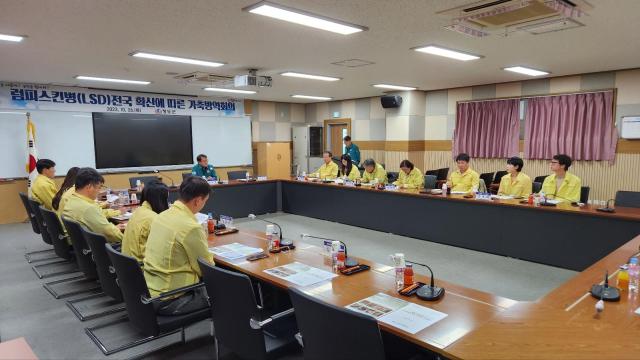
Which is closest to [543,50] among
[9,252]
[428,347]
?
[428,347]

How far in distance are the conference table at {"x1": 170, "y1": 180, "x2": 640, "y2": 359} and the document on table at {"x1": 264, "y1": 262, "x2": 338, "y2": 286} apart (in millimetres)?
52

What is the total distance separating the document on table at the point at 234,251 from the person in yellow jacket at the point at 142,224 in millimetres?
482

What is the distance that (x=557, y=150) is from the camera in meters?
7.19

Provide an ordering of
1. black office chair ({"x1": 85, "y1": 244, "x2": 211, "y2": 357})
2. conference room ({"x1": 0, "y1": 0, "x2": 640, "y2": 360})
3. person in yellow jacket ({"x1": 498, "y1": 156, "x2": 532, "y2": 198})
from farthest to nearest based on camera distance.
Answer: person in yellow jacket ({"x1": 498, "y1": 156, "x2": 532, "y2": 198}), black office chair ({"x1": 85, "y1": 244, "x2": 211, "y2": 357}), conference room ({"x1": 0, "y1": 0, "x2": 640, "y2": 360})

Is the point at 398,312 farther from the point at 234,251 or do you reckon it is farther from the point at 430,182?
the point at 430,182

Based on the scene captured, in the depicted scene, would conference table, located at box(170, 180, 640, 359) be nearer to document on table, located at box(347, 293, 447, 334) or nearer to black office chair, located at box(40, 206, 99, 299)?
document on table, located at box(347, 293, 447, 334)

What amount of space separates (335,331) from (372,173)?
599 centimetres

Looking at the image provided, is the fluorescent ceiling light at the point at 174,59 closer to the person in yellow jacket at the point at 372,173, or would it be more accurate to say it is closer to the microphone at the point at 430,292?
the person in yellow jacket at the point at 372,173

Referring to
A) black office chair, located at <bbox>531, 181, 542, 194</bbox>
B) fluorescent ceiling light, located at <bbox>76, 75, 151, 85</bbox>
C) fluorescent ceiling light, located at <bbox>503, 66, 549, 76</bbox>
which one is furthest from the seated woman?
fluorescent ceiling light, located at <bbox>76, 75, 151, 85</bbox>

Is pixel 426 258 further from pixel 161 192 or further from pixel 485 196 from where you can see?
pixel 161 192

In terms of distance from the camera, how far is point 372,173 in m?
7.33

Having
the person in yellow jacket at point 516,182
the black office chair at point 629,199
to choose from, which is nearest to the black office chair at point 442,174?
the person in yellow jacket at point 516,182

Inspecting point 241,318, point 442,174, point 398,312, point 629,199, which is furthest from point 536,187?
point 241,318

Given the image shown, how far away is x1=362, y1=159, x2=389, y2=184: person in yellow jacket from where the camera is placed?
7137mm
